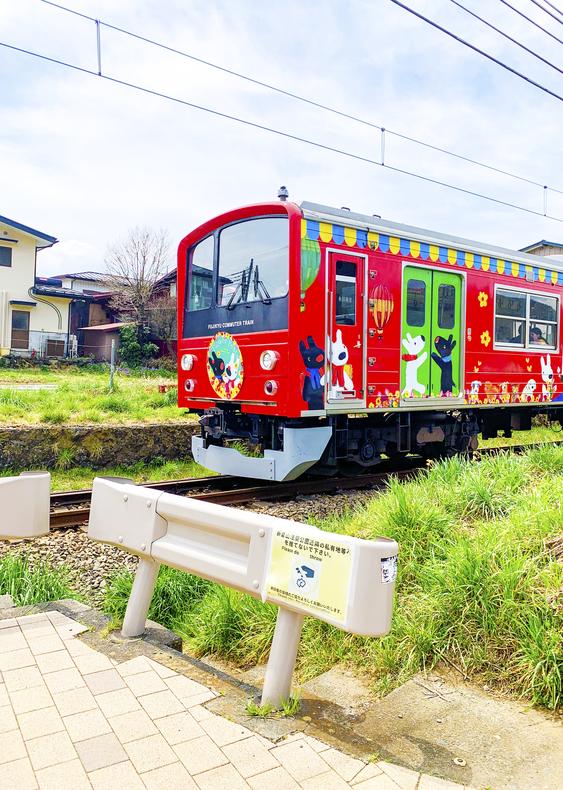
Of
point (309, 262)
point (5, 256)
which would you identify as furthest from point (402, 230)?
point (5, 256)

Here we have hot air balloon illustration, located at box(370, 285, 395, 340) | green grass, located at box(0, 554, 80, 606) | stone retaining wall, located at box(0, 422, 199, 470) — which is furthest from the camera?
stone retaining wall, located at box(0, 422, 199, 470)

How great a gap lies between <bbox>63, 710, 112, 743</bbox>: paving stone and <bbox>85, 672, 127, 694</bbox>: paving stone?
0.65 feet

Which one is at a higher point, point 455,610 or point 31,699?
point 455,610

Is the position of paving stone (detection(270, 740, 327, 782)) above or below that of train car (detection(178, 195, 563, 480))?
below

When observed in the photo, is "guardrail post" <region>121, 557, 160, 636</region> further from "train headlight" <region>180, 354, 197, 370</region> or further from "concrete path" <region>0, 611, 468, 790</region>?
"train headlight" <region>180, 354, 197, 370</region>

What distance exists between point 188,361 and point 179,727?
6.90m

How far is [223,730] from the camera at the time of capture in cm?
265

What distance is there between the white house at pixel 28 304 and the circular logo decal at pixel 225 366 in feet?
83.0

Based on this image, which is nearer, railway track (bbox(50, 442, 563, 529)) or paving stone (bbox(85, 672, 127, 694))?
paving stone (bbox(85, 672, 127, 694))

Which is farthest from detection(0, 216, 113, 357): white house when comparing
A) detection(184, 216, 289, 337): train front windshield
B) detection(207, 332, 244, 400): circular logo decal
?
detection(207, 332, 244, 400): circular logo decal

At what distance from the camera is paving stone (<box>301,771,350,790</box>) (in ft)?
7.50

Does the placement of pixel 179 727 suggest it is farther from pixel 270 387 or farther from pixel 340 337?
pixel 340 337

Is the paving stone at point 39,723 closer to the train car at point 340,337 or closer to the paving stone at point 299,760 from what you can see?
the paving stone at point 299,760

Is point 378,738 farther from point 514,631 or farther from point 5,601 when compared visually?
point 5,601
